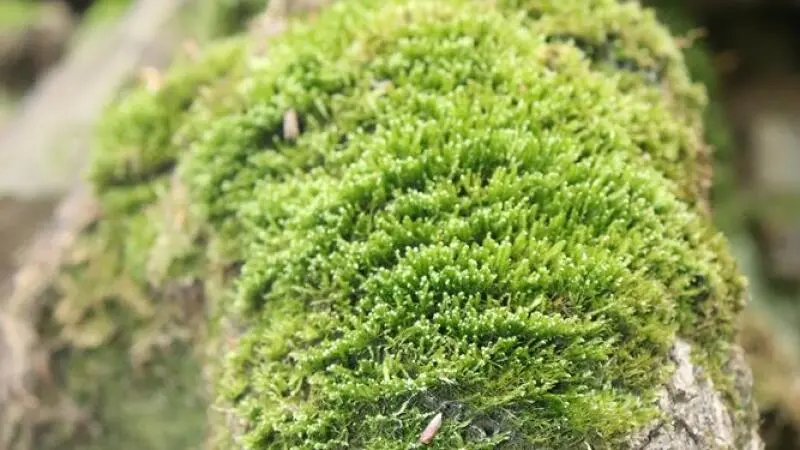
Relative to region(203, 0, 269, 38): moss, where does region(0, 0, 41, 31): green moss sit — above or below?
below

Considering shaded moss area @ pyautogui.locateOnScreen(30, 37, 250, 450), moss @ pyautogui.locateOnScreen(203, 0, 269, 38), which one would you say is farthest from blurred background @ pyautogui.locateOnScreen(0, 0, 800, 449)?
shaded moss area @ pyautogui.locateOnScreen(30, 37, 250, 450)

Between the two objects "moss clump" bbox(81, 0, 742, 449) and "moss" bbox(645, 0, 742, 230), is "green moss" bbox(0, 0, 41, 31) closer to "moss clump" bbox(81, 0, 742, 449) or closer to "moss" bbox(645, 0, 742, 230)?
"moss clump" bbox(81, 0, 742, 449)

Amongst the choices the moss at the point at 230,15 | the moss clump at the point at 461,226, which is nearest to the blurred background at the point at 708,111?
the moss at the point at 230,15

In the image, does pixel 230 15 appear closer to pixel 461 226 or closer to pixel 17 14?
pixel 461 226

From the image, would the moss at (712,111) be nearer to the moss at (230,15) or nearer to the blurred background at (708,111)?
the blurred background at (708,111)

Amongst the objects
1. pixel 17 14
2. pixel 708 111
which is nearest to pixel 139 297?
pixel 708 111

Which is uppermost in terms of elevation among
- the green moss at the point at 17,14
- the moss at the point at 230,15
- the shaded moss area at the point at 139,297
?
the moss at the point at 230,15

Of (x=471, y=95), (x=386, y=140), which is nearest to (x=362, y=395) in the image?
(x=386, y=140)
